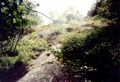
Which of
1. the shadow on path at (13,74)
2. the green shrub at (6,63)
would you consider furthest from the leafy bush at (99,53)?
the green shrub at (6,63)

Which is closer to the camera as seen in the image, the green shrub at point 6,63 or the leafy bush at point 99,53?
the leafy bush at point 99,53

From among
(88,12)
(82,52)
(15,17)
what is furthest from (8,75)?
(88,12)

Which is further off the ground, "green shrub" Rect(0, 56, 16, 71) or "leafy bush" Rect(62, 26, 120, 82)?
"leafy bush" Rect(62, 26, 120, 82)

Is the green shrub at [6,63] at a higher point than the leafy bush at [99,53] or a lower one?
lower

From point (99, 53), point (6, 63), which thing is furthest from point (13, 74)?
point (99, 53)

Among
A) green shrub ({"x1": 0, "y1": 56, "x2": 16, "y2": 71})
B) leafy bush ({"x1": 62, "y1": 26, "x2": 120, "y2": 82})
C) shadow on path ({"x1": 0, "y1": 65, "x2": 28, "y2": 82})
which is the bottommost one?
shadow on path ({"x1": 0, "y1": 65, "x2": 28, "y2": 82})

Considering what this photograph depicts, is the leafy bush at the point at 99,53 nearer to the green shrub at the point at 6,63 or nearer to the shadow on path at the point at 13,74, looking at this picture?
the shadow on path at the point at 13,74

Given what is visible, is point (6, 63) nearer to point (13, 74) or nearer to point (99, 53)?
point (13, 74)

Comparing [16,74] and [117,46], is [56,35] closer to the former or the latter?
[16,74]

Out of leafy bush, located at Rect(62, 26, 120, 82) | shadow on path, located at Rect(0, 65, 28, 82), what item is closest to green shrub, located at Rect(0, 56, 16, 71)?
shadow on path, located at Rect(0, 65, 28, 82)

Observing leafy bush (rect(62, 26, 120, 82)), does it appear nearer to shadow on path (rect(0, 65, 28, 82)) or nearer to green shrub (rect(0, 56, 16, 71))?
shadow on path (rect(0, 65, 28, 82))

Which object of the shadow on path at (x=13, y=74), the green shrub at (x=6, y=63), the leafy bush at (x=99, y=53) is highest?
the leafy bush at (x=99, y=53)

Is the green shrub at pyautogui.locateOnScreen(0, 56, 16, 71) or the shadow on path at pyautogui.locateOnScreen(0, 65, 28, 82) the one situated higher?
the green shrub at pyautogui.locateOnScreen(0, 56, 16, 71)

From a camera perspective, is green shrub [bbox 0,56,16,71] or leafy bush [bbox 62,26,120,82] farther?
green shrub [bbox 0,56,16,71]
